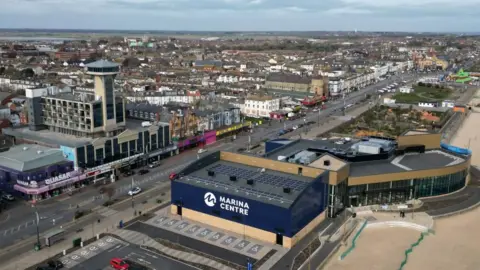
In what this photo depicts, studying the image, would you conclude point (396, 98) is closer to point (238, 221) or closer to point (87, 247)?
point (238, 221)

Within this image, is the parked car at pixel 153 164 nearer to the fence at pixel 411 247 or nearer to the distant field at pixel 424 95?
the fence at pixel 411 247

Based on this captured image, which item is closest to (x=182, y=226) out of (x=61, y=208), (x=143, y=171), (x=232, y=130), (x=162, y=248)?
(x=162, y=248)

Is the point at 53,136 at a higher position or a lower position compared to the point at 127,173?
higher

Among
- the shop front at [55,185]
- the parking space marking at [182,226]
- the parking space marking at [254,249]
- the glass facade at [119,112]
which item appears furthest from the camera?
the glass facade at [119,112]

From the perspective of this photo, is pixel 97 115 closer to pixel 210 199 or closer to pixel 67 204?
pixel 67 204

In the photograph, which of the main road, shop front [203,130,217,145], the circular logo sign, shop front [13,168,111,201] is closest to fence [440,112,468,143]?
the main road

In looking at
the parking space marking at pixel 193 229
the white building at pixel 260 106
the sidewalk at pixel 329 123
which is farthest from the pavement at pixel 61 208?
the white building at pixel 260 106
